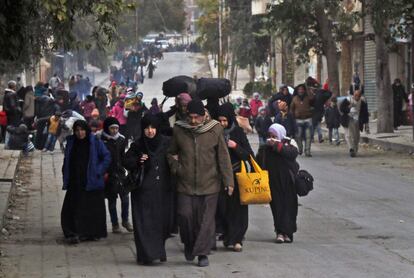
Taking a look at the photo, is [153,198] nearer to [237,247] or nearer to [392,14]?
[237,247]

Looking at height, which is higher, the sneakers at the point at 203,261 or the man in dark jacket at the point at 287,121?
the man in dark jacket at the point at 287,121

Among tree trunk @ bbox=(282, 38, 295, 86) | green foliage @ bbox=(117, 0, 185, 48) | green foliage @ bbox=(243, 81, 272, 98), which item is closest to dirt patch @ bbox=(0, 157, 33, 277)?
tree trunk @ bbox=(282, 38, 295, 86)

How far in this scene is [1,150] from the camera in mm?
28938

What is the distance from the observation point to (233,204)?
13320 millimetres

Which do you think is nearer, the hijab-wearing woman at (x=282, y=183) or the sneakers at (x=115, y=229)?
the hijab-wearing woman at (x=282, y=183)

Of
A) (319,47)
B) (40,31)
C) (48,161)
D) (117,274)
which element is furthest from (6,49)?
(319,47)

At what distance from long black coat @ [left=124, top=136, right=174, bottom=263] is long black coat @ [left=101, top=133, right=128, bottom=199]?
42.9 inches

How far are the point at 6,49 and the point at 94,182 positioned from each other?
6.43ft

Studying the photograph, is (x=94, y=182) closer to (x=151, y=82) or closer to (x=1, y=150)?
(x=1, y=150)

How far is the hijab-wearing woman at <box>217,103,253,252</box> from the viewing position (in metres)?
13.3

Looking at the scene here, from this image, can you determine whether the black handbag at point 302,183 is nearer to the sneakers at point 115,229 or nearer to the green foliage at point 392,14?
the sneakers at point 115,229

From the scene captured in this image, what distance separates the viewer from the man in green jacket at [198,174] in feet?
40.4

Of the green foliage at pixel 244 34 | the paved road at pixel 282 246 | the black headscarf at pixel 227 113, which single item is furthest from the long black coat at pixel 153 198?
the green foliage at pixel 244 34

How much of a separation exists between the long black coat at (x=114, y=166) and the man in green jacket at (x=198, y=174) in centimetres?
148
